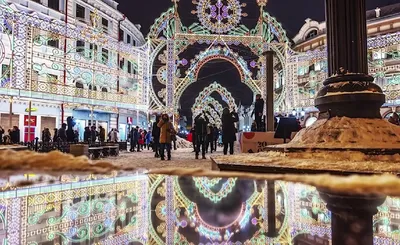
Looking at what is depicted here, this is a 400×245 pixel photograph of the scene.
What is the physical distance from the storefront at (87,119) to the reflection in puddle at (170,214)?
74.6 feet

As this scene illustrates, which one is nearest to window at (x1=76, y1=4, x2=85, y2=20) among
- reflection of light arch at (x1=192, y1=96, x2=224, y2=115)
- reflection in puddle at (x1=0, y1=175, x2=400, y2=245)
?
reflection of light arch at (x1=192, y1=96, x2=224, y2=115)

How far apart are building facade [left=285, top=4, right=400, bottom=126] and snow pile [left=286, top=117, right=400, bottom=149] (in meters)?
6.07

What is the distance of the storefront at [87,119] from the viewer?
25094 mm

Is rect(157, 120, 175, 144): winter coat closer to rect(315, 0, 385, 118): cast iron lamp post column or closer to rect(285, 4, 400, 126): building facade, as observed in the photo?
rect(285, 4, 400, 126): building facade

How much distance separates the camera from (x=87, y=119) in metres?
26.2

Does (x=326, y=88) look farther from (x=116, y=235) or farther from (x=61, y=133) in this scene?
(x=61, y=133)

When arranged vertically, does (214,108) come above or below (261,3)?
below

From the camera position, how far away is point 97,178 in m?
3.09

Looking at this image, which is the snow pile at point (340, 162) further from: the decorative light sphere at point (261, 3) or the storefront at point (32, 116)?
the storefront at point (32, 116)

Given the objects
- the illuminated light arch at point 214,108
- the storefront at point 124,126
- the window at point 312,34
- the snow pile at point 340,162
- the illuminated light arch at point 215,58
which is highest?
the window at point 312,34

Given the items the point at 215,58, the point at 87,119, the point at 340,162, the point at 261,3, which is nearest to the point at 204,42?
the point at 215,58

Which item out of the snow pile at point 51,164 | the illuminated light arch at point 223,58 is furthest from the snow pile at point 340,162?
the illuminated light arch at point 223,58

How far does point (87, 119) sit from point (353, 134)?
80.3 feet

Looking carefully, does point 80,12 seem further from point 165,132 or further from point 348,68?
point 348,68
